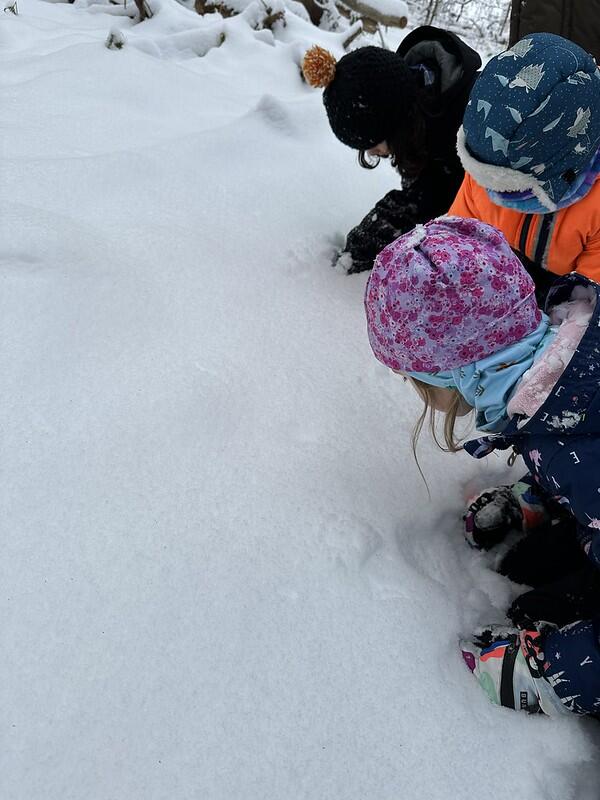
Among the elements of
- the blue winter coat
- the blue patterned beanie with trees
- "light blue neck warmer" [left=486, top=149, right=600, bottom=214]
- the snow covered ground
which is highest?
the blue patterned beanie with trees

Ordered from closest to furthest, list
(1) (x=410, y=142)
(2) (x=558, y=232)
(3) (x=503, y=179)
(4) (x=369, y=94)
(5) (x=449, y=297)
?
(5) (x=449, y=297) → (3) (x=503, y=179) → (2) (x=558, y=232) → (4) (x=369, y=94) → (1) (x=410, y=142)

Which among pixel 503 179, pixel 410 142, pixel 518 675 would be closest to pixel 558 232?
pixel 503 179

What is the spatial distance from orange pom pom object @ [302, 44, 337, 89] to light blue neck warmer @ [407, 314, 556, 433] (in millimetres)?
939

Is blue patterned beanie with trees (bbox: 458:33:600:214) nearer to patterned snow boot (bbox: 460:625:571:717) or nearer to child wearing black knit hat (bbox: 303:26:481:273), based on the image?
child wearing black knit hat (bbox: 303:26:481:273)

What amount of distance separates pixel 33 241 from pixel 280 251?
2.25 feet

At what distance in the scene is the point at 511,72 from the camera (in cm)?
108

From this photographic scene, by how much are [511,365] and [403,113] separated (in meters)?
0.89

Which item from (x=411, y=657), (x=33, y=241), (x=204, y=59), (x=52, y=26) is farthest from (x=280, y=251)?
(x=52, y=26)

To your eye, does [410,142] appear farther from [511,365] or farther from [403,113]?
[511,365]

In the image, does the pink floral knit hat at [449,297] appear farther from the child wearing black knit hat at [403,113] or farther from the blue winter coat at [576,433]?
the child wearing black knit hat at [403,113]

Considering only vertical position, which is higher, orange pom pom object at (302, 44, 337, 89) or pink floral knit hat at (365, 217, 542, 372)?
orange pom pom object at (302, 44, 337, 89)

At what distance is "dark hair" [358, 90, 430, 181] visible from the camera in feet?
4.84

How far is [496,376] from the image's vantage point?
88 cm

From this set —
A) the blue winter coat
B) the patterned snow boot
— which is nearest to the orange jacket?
the blue winter coat
